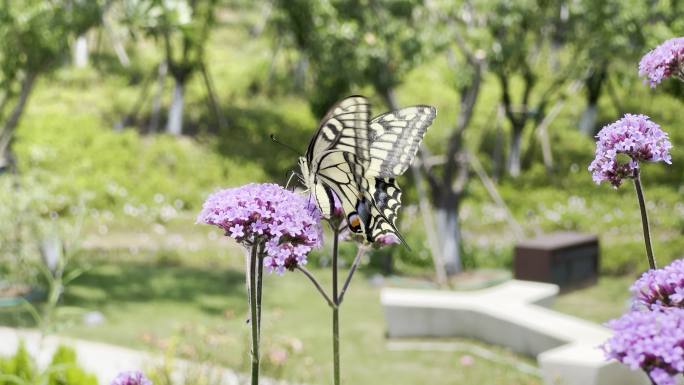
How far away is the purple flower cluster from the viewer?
256 cm

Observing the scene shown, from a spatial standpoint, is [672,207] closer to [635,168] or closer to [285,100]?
[285,100]

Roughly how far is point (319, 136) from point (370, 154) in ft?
0.97

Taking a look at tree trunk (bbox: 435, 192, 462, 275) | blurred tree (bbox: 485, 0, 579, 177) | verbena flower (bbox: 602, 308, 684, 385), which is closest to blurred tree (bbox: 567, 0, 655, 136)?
blurred tree (bbox: 485, 0, 579, 177)

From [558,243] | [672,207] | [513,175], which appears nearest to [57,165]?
[513,175]

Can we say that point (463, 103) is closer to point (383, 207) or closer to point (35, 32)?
point (35, 32)

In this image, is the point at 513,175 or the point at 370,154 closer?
the point at 370,154

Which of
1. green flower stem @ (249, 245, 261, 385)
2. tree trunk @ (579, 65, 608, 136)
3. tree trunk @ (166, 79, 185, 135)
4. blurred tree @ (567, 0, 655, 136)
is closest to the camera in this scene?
green flower stem @ (249, 245, 261, 385)

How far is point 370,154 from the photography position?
137 inches

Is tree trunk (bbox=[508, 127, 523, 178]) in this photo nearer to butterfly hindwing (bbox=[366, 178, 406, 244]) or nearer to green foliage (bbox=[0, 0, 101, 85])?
green foliage (bbox=[0, 0, 101, 85])

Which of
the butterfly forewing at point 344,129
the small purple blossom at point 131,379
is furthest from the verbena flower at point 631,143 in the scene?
the small purple blossom at point 131,379

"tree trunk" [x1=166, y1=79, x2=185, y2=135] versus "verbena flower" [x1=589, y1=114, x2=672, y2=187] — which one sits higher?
"tree trunk" [x1=166, y1=79, x2=185, y2=135]

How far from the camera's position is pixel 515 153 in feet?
65.4

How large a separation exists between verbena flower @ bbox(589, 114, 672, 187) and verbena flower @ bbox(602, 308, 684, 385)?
2.99 ft

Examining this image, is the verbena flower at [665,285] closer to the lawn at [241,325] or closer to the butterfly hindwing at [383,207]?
the butterfly hindwing at [383,207]
